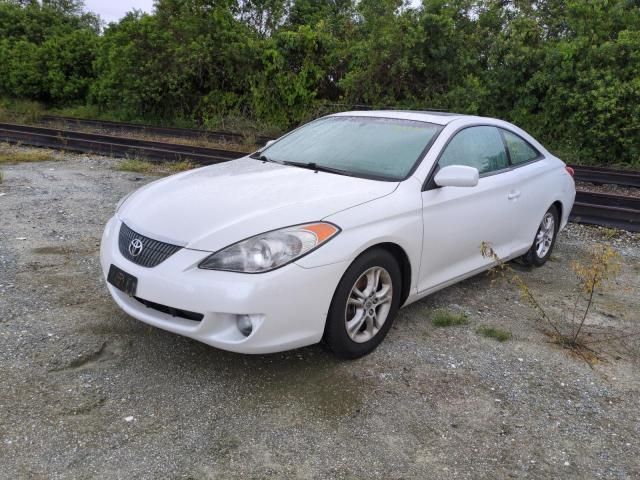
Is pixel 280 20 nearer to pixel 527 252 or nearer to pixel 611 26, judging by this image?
pixel 611 26

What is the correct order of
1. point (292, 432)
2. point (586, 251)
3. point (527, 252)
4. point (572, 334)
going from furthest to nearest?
point (586, 251) < point (527, 252) < point (572, 334) < point (292, 432)

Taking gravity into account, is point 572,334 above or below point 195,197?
below

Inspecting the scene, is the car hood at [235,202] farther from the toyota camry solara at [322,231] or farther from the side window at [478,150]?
the side window at [478,150]

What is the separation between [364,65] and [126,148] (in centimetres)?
734

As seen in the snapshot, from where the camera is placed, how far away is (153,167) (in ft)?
34.7

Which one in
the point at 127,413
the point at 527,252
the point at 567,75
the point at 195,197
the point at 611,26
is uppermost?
the point at 611,26

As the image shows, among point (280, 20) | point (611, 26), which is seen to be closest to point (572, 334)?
point (611, 26)

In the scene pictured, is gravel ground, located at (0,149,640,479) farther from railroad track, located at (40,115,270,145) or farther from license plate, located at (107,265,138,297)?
railroad track, located at (40,115,270,145)

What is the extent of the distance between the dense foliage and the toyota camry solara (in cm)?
926

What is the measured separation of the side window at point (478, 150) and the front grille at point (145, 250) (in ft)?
6.49

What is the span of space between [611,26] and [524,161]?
10599 mm

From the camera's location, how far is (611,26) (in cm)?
1352

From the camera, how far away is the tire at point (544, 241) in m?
5.48

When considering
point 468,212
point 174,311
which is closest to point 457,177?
point 468,212
